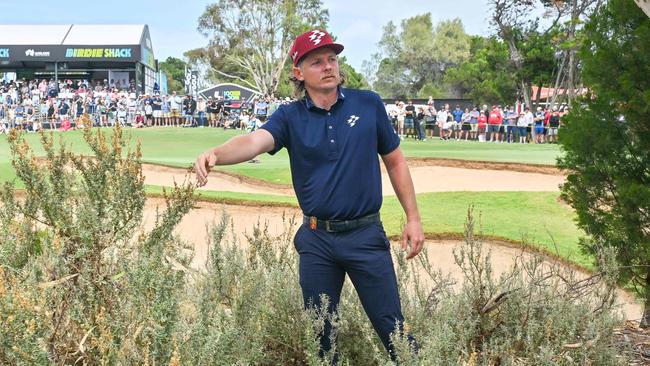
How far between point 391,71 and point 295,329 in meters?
99.3

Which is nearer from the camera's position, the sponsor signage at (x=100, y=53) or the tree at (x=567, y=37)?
the tree at (x=567, y=37)

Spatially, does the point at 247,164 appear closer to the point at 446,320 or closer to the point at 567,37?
the point at 446,320

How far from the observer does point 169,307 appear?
10.1ft

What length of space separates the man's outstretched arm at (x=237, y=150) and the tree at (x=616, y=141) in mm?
2662

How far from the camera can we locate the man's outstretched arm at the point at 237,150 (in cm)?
331

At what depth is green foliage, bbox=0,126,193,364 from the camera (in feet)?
9.27

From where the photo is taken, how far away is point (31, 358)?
8.91ft

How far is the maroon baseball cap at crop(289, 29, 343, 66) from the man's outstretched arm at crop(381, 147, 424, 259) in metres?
0.65

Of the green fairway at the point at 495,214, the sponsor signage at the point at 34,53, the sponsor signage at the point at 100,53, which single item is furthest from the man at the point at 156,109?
the green fairway at the point at 495,214

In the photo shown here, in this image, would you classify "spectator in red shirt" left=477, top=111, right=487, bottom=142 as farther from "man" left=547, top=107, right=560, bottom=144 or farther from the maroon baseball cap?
the maroon baseball cap

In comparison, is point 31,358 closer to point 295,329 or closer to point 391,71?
point 295,329

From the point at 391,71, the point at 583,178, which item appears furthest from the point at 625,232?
the point at 391,71

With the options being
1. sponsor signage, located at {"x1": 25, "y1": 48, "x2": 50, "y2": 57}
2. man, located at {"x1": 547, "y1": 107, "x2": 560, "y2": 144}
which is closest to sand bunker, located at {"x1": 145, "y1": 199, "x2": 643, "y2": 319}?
man, located at {"x1": 547, "y1": 107, "x2": 560, "y2": 144}

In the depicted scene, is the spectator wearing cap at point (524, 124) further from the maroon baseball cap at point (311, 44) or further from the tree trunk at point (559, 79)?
the maroon baseball cap at point (311, 44)
